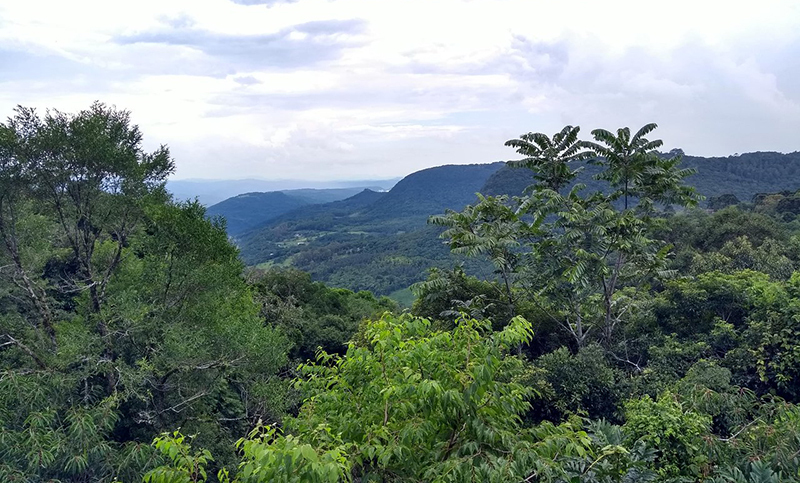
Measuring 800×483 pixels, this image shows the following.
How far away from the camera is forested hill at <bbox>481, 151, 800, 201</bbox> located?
88.6 meters

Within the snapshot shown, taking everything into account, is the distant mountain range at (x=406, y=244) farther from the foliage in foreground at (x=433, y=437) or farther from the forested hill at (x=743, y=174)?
the foliage in foreground at (x=433, y=437)

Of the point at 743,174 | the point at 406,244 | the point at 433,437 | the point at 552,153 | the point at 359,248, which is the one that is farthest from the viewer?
the point at 359,248

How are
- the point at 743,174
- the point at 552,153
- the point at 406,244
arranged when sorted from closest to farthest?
1. the point at 552,153
2. the point at 743,174
3. the point at 406,244

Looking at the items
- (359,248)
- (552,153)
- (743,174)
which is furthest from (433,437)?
(743,174)

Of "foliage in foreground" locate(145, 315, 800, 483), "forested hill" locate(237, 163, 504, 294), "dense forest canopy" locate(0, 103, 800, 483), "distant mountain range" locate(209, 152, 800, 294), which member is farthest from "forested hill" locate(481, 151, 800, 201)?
"foliage in foreground" locate(145, 315, 800, 483)

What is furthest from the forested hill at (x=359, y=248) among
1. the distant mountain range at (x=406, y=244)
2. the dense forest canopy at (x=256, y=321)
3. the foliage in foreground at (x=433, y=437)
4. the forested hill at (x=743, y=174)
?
the foliage in foreground at (x=433, y=437)

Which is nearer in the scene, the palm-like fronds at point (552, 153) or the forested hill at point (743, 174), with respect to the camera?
the palm-like fronds at point (552, 153)

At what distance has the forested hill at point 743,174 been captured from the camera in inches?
3487

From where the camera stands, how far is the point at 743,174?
98188mm

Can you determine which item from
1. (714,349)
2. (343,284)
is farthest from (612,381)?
(343,284)

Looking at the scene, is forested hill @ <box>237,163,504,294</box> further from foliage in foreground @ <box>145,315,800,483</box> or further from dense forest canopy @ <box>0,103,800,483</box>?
foliage in foreground @ <box>145,315,800,483</box>

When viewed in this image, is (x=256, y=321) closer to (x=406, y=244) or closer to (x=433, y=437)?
(x=433, y=437)

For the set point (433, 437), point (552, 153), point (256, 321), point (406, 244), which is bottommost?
point (406, 244)

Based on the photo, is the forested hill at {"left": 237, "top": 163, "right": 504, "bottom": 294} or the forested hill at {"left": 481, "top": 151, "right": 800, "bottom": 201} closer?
the forested hill at {"left": 237, "top": 163, "right": 504, "bottom": 294}
